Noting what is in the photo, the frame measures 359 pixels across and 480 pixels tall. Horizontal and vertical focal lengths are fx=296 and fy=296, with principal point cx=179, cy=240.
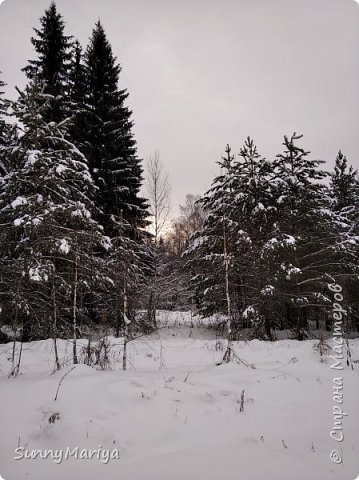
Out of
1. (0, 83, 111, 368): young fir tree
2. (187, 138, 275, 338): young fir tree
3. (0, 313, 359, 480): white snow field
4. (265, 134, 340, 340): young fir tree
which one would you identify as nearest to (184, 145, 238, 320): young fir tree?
(187, 138, 275, 338): young fir tree

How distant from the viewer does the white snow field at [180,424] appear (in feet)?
12.0

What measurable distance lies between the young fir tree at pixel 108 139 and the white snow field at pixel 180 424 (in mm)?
9630

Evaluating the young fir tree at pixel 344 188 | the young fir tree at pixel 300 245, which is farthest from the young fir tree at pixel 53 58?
the young fir tree at pixel 344 188

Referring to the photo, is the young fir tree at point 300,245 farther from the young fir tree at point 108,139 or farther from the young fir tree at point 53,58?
the young fir tree at point 53,58

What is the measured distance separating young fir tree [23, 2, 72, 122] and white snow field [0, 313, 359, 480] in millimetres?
13310

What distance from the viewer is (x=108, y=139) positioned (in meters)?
15.8

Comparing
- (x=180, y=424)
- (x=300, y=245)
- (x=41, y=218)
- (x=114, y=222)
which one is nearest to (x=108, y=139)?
(x=114, y=222)

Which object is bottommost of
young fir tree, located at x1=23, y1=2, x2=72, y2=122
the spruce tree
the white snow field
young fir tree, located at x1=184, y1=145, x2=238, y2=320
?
the white snow field

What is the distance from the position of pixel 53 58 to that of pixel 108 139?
16.2 feet

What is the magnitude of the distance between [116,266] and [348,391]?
6266mm

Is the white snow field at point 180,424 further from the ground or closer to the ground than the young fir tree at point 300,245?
closer to the ground

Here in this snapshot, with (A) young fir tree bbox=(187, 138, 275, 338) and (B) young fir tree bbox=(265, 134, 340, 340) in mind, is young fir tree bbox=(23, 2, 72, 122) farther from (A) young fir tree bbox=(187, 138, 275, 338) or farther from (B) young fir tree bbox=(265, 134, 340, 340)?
(B) young fir tree bbox=(265, 134, 340, 340)

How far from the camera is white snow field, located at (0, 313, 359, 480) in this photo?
3.65m

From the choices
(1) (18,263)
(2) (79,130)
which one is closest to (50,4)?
(2) (79,130)
